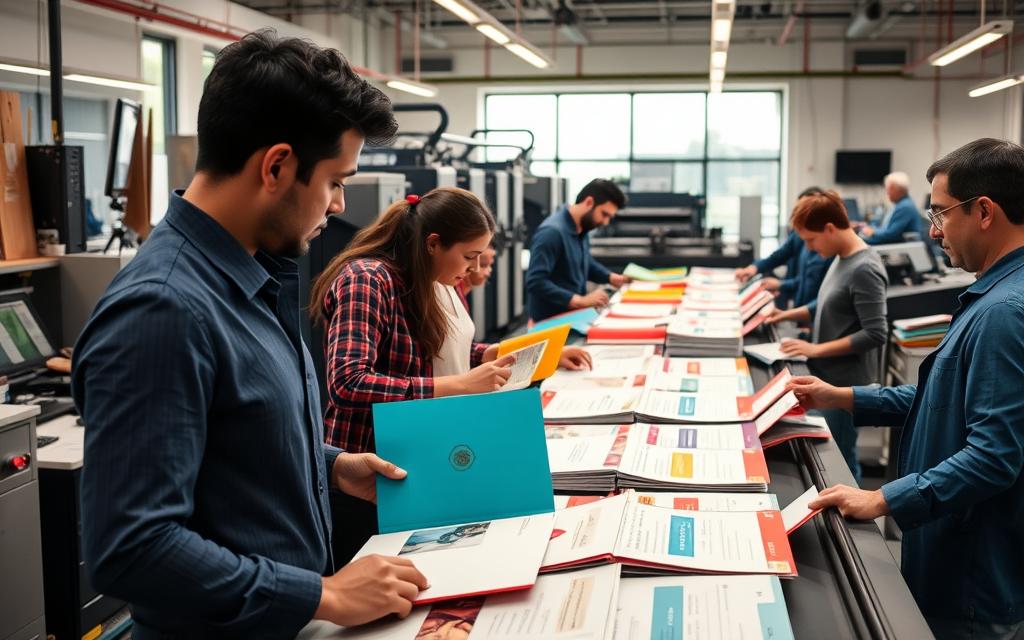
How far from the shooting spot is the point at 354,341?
1.87 meters

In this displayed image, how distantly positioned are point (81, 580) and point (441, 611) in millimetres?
2037

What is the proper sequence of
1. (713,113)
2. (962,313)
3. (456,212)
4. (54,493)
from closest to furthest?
1. (962,313)
2. (456,212)
3. (54,493)
4. (713,113)

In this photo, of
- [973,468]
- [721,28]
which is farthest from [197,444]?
[721,28]

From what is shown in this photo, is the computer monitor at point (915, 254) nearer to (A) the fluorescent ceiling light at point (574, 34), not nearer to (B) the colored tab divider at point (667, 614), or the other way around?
(B) the colored tab divider at point (667, 614)

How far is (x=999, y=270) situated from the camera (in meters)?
1.71

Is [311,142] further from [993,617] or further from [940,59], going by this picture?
[940,59]

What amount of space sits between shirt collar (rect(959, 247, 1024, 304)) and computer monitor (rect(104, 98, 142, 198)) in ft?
11.3

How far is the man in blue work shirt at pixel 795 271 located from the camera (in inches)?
188

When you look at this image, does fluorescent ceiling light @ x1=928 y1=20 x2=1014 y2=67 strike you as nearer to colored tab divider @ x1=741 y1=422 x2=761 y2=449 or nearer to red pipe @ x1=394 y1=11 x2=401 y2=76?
colored tab divider @ x1=741 y1=422 x2=761 y2=449

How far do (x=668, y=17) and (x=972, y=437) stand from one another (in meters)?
11.7

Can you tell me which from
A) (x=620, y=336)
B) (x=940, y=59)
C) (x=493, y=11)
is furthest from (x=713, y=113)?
(x=620, y=336)

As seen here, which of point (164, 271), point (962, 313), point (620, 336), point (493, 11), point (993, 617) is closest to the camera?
point (164, 271)

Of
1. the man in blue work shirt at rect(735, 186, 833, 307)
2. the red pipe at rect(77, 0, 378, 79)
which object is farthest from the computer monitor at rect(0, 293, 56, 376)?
the red pipe at rect(77, 0, 378, 79)

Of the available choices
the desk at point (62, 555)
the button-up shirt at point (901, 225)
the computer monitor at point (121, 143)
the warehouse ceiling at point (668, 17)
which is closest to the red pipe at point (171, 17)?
the warehouse ceiling at point (668, 17)
